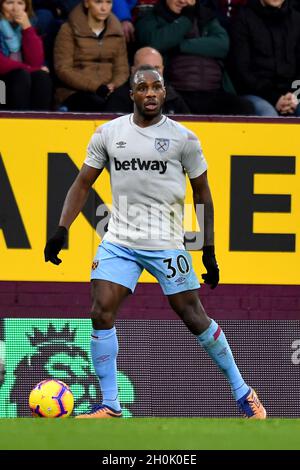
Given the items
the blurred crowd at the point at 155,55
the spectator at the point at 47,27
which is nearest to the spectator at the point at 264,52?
the blurred crowd at the point at 155,55

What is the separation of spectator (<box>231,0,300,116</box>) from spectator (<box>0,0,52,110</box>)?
5.88ft

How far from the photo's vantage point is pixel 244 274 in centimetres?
1115

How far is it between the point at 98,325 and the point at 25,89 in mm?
3529

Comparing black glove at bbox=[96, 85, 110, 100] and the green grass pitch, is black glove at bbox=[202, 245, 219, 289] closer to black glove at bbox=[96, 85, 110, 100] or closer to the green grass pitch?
the green grass pitch

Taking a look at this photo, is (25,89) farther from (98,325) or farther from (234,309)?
(98,325)

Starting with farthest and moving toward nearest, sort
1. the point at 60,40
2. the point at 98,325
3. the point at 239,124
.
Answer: the point at 60,40 → the point at 239,124 → the point at 98,325

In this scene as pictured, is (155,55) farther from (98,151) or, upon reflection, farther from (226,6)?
(98,151)

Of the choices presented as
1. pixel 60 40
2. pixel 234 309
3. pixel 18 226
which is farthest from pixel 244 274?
pixel 60 40

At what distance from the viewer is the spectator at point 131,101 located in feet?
38.0

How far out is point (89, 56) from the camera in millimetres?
11891

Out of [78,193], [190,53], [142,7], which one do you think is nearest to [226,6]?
[142,7]

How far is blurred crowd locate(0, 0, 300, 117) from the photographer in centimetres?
1166

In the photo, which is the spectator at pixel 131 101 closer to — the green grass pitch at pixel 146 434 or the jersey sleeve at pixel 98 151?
the jersey sleeve at pixel 98 151

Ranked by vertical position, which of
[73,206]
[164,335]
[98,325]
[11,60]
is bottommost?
[164,335]
